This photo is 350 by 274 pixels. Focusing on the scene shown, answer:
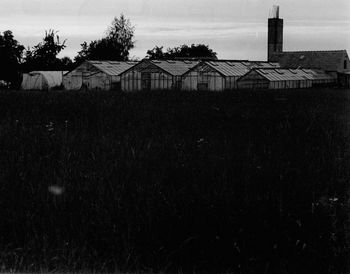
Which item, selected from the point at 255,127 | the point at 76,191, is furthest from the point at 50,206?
the point at 255,127

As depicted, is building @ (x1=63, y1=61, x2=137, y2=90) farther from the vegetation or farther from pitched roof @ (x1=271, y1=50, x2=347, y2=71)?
pitched roof @ (x1=271, y1=50, x2=347, y2=71)

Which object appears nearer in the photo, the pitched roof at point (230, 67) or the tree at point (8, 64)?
the pitched roof at point (230, 67)

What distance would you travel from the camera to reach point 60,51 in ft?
211

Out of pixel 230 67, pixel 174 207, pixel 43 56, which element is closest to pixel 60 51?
pixel 43 56

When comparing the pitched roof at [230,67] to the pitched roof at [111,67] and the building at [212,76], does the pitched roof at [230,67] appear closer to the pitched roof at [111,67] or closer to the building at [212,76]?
the building at [212,76]

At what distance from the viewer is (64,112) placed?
14.1 m

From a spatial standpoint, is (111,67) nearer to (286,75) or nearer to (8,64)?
(8,64)

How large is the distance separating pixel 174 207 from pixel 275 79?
42.9m

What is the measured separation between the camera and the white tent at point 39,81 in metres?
54.3

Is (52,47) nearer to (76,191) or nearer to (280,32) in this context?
(280,32)

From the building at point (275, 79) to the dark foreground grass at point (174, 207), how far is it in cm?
3879

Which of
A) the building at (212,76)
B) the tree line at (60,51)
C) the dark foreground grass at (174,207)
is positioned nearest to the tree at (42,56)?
the tree line at (60,51)

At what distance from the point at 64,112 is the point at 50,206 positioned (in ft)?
28.0

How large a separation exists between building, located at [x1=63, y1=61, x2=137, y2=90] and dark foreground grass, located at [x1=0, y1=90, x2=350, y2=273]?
46.9m
